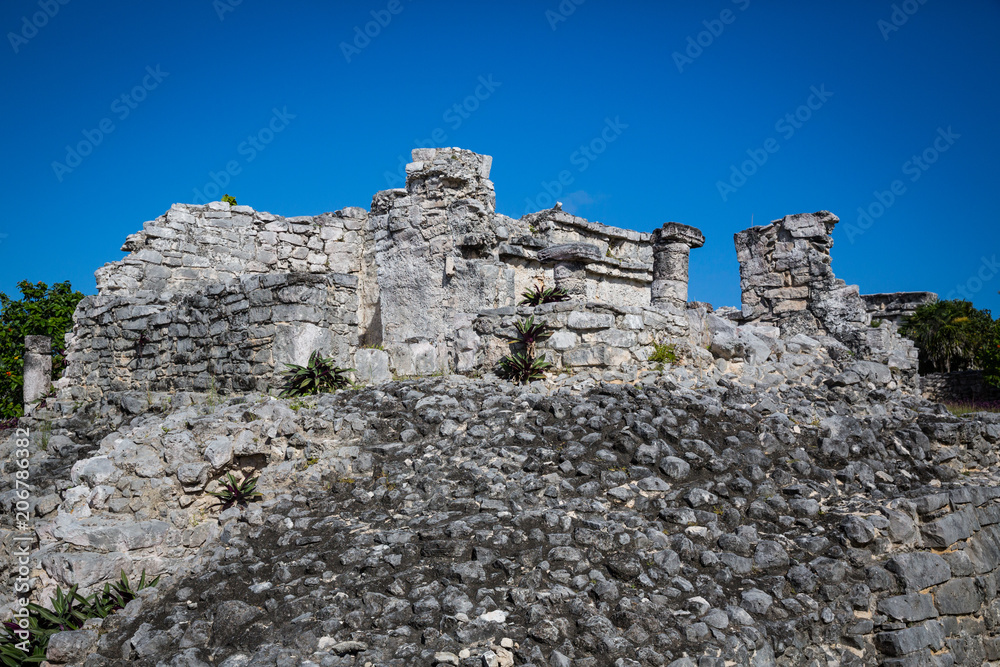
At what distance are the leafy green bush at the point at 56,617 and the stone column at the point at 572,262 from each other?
6686mm

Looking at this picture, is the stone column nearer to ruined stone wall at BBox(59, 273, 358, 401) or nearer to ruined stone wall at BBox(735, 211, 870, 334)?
ruined stone wall at BBox(59, 273, 358, 401)

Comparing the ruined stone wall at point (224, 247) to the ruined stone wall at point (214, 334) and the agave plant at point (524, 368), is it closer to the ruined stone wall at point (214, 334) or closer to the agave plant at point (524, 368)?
the ruined stone wall at point (214, 334)

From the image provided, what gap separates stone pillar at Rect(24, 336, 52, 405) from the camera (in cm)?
1147

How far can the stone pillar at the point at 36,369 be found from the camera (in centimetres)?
1147

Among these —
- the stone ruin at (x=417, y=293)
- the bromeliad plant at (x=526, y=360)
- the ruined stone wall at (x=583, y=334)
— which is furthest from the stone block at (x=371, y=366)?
the bromeliad plant at (x=526, y=360)

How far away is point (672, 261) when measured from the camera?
13.3 m

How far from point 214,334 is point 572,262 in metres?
5.07

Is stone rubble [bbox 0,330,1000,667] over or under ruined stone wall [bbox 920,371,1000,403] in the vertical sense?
under

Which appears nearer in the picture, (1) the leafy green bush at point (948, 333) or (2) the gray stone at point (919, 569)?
(2) the gray stone at point (919, 569)

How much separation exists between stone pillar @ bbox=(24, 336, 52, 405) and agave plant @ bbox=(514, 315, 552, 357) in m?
9.26

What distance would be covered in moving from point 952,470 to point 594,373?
3354mm

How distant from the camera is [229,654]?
3.42 meters

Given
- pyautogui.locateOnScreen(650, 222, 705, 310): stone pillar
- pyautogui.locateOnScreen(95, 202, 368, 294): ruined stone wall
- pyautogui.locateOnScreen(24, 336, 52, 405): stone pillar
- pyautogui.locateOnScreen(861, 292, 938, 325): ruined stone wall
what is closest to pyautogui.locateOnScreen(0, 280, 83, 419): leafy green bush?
pyautogui.locateOnScreen(24, 336, 52, 405): stone pillar

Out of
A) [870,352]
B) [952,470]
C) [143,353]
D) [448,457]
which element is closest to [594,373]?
[448,457]
